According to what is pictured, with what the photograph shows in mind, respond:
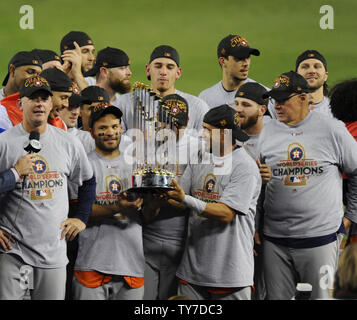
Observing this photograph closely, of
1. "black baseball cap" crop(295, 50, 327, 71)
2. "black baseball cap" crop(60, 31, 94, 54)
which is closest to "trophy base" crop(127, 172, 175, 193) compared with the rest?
"black baseball cap" crop(60, 31, 94, 54)

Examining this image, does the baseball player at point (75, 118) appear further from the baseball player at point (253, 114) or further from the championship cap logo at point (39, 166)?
the baseball player at point (253, 114)

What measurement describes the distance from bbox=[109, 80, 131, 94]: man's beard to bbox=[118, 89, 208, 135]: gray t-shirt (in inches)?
7.0

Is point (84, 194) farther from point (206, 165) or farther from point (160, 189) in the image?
point (206, 165)

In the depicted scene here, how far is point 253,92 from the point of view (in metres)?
4.20

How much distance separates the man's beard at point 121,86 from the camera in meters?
4.43

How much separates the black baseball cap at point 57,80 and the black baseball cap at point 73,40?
2.30 ft

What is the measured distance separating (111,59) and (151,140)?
0.94 metres

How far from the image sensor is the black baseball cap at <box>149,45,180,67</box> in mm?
4320

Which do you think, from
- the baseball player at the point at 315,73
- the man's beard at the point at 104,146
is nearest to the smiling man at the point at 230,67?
the baseball player at the point at 315,73

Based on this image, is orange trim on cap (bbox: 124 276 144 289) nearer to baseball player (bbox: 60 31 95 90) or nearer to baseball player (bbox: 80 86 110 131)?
baseball player (bbox: 80 86 110 131)

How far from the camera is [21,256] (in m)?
3.42

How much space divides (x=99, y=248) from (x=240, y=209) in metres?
0.80
